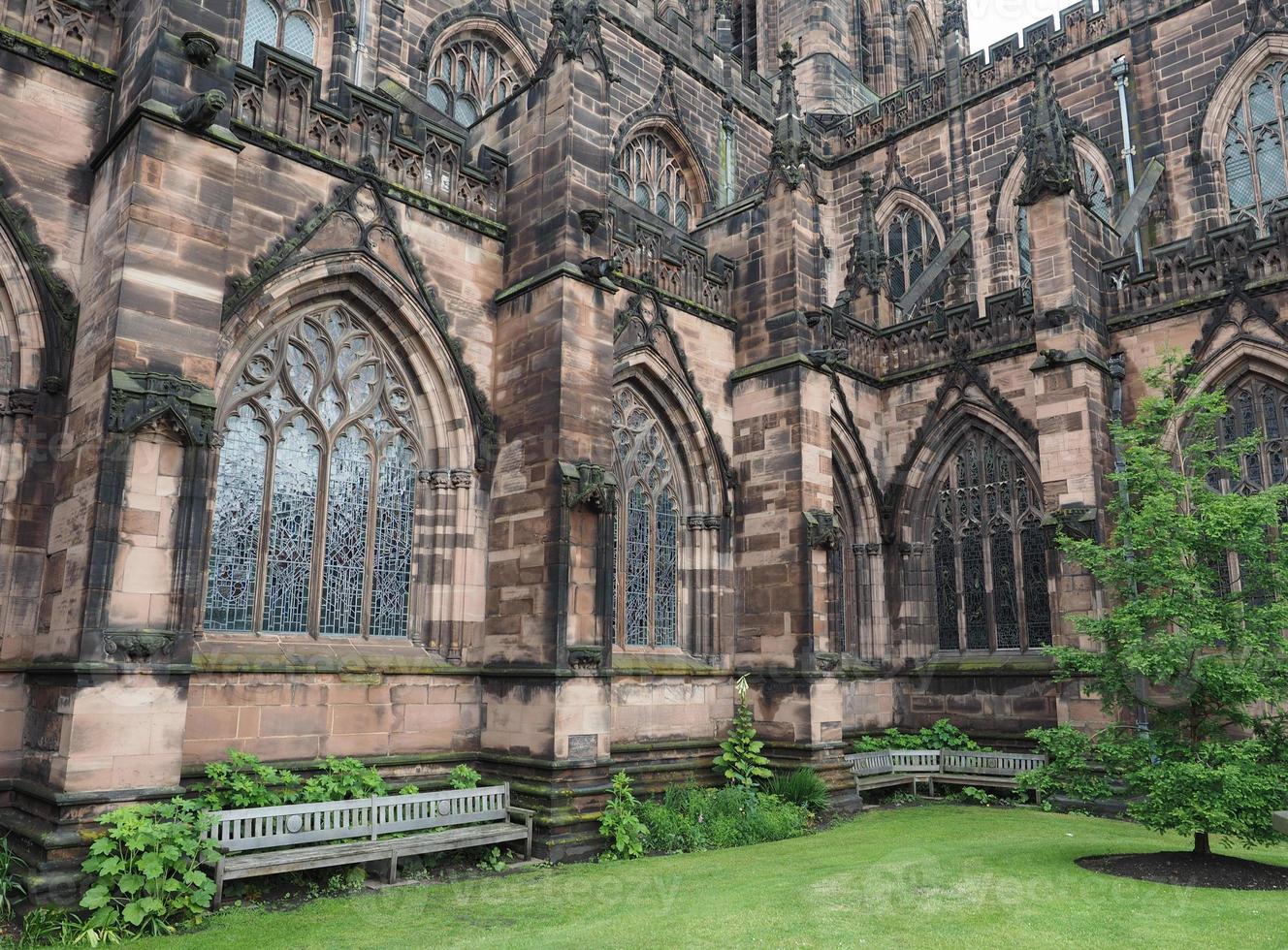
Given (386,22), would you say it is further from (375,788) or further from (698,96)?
(375,788)

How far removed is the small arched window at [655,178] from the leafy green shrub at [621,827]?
1338 centimetres

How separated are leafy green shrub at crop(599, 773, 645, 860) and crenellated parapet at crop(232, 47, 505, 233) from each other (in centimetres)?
753

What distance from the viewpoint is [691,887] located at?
9344mm

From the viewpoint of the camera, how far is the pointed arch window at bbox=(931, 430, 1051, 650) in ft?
56.8

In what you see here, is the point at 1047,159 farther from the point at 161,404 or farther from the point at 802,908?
the point at 161,404

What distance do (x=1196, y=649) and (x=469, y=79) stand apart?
15.3 m

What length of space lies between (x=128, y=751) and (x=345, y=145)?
24.1ft

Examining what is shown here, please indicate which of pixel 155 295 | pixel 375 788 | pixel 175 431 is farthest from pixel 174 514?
pixel 375 788

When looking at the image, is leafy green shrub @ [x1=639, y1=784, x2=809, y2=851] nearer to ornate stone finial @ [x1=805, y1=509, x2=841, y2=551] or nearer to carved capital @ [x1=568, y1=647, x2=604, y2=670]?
carved capital @ [x1=568, y1=647, x2=604, y2=670]

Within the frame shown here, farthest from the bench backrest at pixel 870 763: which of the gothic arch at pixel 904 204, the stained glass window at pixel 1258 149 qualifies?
the gothic arch at pixel 904 204

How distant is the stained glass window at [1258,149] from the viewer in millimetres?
19781

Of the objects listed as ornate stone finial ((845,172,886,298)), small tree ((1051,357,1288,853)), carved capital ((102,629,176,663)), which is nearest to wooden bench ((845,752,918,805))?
small tree ((1051,357,1288,853))

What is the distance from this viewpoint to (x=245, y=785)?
31.1 ft

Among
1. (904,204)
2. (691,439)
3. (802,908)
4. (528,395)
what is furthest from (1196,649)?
(904,204)
